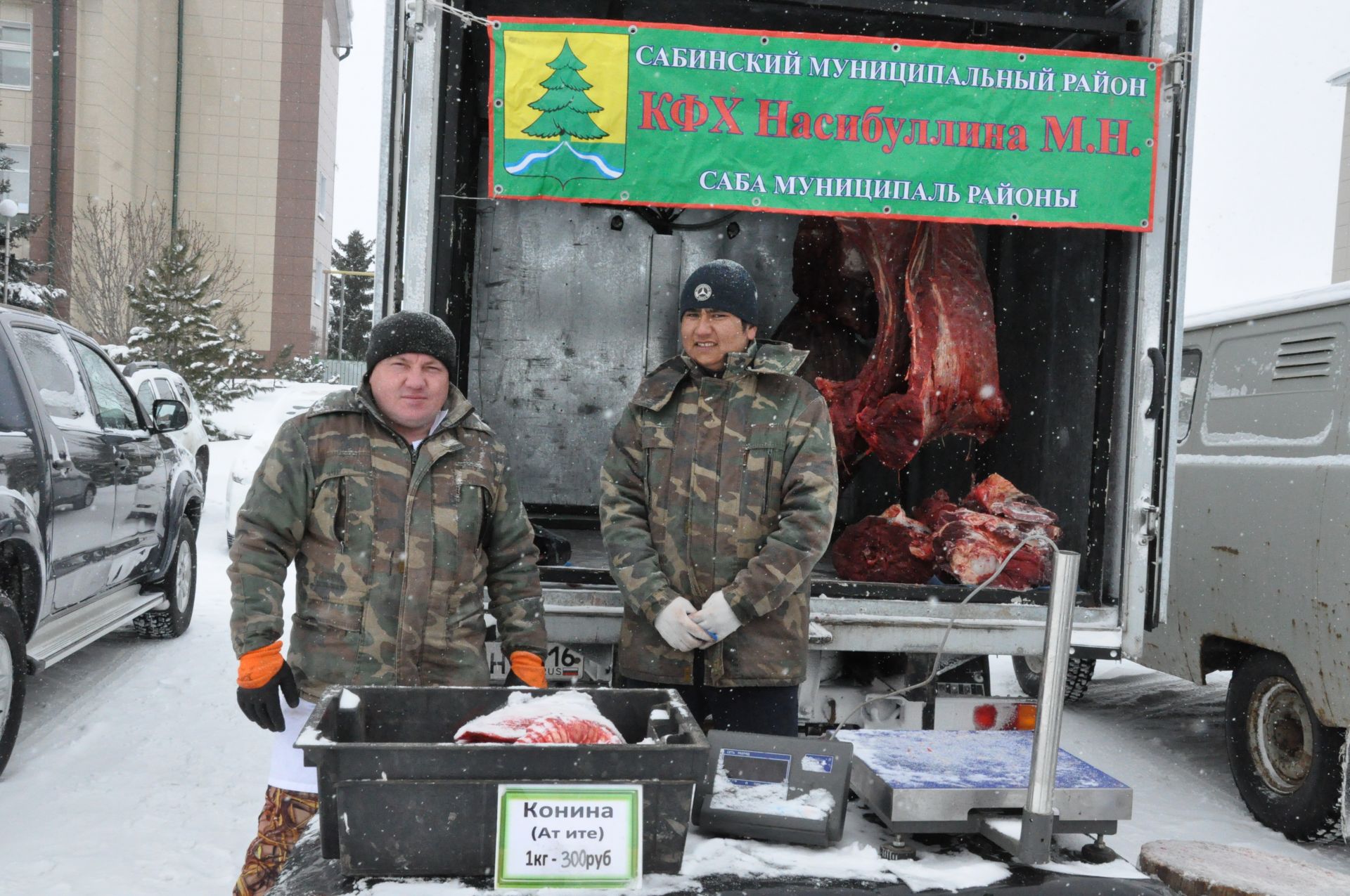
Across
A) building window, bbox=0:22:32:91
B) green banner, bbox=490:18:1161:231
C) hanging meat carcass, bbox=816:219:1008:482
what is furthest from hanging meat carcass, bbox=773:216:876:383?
building window, bbox=0:22:32:91

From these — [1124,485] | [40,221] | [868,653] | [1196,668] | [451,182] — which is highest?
[40,221]

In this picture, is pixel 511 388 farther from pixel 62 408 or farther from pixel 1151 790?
pixel 1151 790

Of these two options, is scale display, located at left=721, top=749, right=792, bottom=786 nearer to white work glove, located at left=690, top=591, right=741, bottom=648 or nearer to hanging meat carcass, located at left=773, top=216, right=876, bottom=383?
white work glove, located at left=690, top=591, right=741, bottom=648

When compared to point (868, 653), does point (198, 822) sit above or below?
below

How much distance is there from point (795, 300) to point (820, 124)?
2.45 meters

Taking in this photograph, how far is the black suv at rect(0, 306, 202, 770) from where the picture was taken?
4605 mm

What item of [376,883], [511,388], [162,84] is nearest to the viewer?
[376,883]

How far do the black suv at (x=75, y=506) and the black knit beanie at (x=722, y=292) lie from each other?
124 inches

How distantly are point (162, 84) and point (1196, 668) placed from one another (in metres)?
32.1

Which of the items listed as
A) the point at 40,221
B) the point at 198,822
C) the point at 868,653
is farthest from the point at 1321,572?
the point at 40,221

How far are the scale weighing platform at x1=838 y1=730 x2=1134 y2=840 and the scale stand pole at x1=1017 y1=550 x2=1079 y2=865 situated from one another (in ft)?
0.46

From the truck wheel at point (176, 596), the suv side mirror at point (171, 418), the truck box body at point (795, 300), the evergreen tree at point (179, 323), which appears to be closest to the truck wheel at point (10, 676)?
the truck box body at point (795, 300)

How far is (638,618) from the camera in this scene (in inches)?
123

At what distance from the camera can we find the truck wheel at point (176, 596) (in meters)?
7.13
